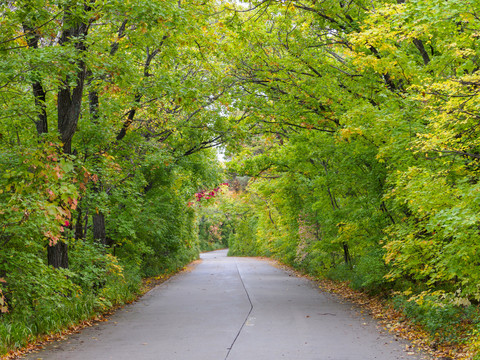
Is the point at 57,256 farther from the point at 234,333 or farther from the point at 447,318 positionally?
the point at 447,318

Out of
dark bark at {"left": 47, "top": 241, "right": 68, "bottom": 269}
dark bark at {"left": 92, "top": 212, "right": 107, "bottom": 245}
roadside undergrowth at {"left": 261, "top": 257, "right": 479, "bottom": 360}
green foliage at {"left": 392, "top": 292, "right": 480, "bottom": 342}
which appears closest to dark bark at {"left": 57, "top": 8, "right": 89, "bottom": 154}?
dark bark at {"left": 47, "top": 241, "right": 68, "bottom": 269}

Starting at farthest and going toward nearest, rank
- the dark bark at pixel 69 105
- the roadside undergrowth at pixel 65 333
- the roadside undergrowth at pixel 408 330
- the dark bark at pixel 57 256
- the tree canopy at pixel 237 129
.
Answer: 1. the dark bark at pixel 57 256
2. the dark bark at pixel 69 105
3. the roadside undergrowth at pixel 65 333
4. the tree canopy at pixel 237 129
5. the roadside undergrowth at pixel 408 330

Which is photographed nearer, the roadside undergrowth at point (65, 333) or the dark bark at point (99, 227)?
the roadside undergrowth at point (65, 333)

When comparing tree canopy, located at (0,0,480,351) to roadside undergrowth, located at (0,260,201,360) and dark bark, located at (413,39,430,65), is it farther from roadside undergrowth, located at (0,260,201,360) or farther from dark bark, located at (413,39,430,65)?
roadside undergrowth, located at (0,260,201,360)

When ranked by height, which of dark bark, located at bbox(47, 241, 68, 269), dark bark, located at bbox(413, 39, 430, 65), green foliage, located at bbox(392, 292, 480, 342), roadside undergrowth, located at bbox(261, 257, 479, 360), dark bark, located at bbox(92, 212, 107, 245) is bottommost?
roadside undergrowth, located at bbox(261, 257, 479, 360)

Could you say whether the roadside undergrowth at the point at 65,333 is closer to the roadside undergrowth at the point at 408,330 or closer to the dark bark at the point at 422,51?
the roadside undergrowth at the point at 408,330

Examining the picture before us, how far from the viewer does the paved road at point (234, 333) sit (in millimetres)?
6996

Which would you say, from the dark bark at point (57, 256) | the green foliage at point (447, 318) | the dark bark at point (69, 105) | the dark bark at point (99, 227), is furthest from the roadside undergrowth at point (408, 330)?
the dark bark at point (99, 227)

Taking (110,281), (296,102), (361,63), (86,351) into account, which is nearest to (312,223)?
(296,102)

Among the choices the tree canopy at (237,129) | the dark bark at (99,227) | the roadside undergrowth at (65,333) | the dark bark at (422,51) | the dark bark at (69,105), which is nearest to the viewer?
the tree canopy at (237,129)

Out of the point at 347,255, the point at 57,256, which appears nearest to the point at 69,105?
the point at 57,256

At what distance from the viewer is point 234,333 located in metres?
8.48

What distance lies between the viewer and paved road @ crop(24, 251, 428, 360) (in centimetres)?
700

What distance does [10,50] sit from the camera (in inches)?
284
